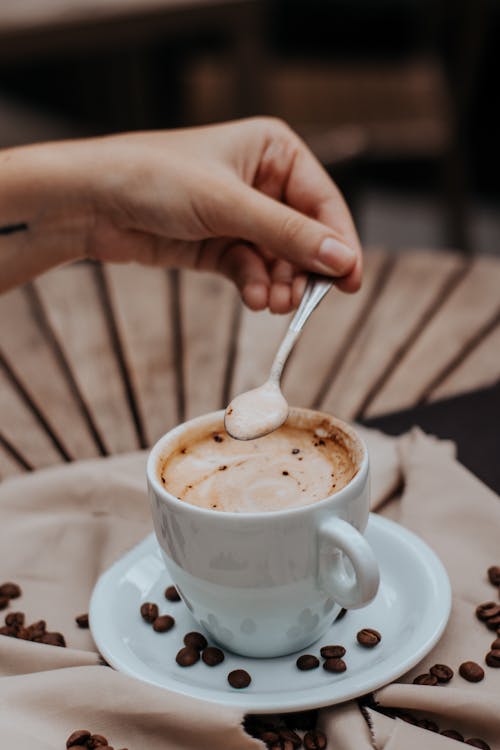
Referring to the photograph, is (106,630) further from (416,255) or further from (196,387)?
(416,255)

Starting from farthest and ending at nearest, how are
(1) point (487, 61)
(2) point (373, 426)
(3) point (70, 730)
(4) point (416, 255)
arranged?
(1) point (487, 61), (4) point (416, 255), (2) point (373, 426), (3) point (70, 730)

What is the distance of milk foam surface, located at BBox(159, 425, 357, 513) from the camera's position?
728 mm

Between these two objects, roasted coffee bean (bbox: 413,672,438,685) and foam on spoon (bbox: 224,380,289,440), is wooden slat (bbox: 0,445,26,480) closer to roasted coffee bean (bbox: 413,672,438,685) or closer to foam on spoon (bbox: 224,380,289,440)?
foam on spoon (bbox: 224,380,289,440)

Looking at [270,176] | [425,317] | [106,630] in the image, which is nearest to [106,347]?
[270,176]

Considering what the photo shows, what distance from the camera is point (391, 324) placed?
4.26 ft

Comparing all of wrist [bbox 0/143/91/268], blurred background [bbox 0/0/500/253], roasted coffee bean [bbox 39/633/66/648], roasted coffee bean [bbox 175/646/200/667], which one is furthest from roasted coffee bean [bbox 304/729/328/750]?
blurred background [bbox 0/0/500/253]

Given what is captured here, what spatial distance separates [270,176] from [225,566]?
0.71m

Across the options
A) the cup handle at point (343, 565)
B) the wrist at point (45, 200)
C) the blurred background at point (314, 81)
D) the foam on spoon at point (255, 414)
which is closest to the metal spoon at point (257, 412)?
the foam on spoon at point (255, 414)

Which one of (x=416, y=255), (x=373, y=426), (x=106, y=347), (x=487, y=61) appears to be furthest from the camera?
(x=487, y=61)

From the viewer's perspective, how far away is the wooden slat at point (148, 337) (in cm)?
111

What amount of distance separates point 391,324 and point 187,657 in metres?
0.71

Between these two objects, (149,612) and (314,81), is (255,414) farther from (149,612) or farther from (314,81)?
(314,81)

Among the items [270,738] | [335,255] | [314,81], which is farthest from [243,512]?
[314,81]

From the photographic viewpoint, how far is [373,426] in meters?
1.03
